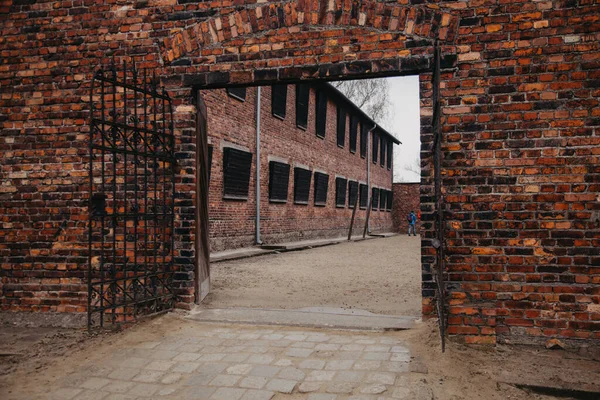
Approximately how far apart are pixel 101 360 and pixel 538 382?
11.4 ft

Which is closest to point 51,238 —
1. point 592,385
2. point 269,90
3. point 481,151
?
point 481,151

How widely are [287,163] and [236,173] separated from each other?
3.80 meters

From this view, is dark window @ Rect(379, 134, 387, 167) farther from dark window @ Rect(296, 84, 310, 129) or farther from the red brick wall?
dark window @ Rect(296, 84, 310, 129)

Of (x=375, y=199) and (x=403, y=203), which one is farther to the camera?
(x=403, y=203)

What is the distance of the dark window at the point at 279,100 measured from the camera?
1642 centimetres

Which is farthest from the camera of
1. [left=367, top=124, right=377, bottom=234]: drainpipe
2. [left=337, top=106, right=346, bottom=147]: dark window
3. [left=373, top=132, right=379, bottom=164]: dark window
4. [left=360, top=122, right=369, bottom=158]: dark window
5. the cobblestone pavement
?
[left=373, top=132, right=379, bottom=164]: dark window

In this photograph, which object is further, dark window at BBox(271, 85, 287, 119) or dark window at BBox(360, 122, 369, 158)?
dark window at BBox(360, 122, 369, 158)

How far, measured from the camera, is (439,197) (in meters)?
3.99

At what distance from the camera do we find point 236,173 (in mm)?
13969

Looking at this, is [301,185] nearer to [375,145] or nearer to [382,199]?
[375,145]

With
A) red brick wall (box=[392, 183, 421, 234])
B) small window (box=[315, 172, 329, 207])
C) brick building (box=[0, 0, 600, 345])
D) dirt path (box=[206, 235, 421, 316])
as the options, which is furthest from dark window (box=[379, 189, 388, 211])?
brick building (box=[0, 0, 600, 345])

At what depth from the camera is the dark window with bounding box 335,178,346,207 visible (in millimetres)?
23422

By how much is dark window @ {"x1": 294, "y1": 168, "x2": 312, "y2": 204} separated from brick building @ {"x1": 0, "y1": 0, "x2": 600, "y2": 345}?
42.6ft

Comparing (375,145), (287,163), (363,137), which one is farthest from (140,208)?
(375,145)
